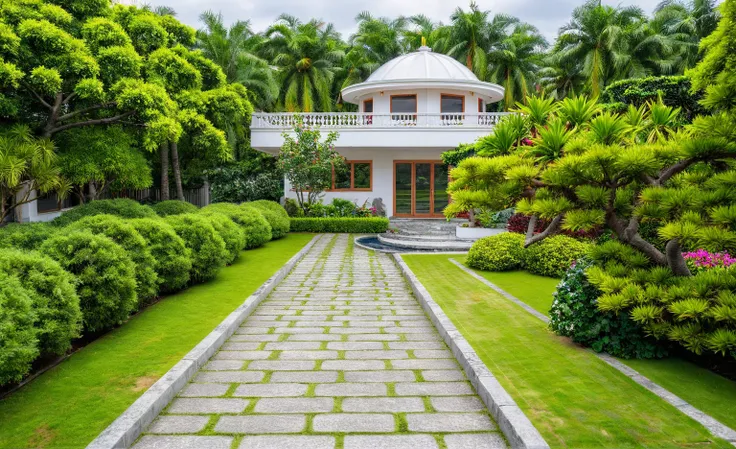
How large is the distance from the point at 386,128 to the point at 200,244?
1586cm

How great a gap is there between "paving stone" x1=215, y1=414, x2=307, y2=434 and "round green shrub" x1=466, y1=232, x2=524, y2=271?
811cm

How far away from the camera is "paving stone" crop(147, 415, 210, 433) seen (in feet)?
13.6

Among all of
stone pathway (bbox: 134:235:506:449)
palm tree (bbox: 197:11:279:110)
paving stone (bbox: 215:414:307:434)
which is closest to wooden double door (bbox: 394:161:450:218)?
palm tree (bbox: 197:11:279:110)

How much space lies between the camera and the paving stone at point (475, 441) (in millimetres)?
3881

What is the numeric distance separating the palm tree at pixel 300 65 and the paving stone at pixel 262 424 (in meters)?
31.4

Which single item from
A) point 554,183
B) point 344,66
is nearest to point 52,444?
point 554,183

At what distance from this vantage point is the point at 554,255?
1086 centimetres

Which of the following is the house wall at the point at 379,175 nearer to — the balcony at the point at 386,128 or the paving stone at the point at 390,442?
the balcony at the point at 386,128

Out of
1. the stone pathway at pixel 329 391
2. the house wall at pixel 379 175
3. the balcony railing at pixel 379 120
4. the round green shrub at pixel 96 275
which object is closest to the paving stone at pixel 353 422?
the stone pathway at pixel 329 391

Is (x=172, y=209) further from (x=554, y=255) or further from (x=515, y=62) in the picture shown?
(x=515, y=62)

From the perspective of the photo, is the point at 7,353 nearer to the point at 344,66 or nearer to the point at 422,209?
the point at 422,209

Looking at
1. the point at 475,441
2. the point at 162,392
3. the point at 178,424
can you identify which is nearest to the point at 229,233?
the point at 162,392

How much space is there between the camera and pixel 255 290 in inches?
376

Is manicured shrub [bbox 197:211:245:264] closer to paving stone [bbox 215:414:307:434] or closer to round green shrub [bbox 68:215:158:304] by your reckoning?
round green shrub [bbox 68:215:158:304]
